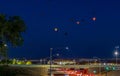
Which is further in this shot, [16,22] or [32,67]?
[32,67]

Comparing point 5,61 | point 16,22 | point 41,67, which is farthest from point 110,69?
point 16,22

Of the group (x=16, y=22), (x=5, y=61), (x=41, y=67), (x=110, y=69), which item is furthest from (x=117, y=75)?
(x=16, y=22)

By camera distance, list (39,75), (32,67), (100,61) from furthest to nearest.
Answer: (100,61) → (32,67) → (39,75)

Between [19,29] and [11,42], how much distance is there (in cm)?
349

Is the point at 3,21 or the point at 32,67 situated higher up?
the point at 3,21

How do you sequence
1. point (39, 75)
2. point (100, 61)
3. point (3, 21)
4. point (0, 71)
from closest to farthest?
1. point (0, 71)
2. point (3, 21)
3. point (39, 75)
4. point (100, 61)

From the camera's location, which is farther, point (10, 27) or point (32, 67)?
point (32, 67)

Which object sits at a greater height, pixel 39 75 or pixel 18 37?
pixel 18 37

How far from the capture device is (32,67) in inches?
4680

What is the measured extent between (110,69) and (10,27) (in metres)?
38.9

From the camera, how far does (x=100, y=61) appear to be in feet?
541

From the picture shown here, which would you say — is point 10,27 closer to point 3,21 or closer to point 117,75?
point 3,21

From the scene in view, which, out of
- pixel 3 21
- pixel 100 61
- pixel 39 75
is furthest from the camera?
pixel 100 61

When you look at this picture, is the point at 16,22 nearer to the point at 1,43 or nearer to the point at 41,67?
the point at 1,43
